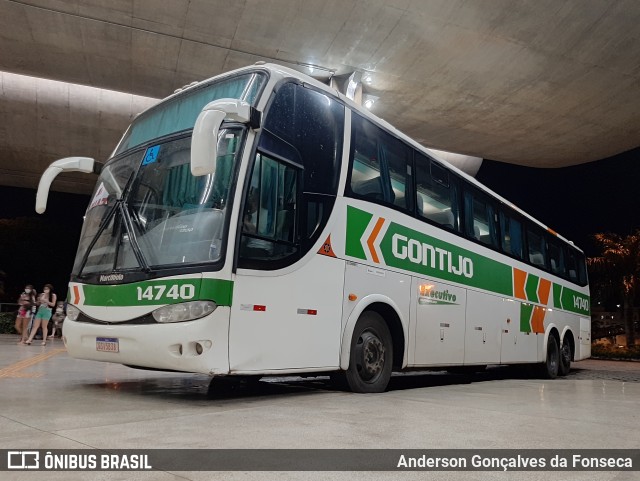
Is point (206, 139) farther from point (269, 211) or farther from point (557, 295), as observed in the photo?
point (557, 295)

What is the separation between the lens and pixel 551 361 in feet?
45.5

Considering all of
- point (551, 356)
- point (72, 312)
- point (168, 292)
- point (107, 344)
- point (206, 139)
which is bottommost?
point (551, 356)

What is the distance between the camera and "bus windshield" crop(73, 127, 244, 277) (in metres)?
5.68

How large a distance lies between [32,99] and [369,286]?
21.6 m

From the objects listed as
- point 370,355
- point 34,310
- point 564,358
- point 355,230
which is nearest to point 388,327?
point 370,355

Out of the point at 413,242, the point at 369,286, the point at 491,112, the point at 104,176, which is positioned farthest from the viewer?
the point at 491,112

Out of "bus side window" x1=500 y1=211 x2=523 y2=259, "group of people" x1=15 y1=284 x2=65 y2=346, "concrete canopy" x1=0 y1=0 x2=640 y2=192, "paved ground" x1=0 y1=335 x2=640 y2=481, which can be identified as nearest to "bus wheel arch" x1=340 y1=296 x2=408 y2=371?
"paved ground" x1=0 y1=335 x2=640 y2=481

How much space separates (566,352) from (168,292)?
12.3m

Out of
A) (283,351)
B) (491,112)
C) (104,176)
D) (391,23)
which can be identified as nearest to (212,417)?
(283,351)

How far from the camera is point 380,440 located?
4270 millimetres

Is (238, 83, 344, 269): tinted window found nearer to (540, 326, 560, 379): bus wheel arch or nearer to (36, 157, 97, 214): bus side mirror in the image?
(36, 157, 97, 214): bus side mirror

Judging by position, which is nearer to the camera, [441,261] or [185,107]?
[185,107]

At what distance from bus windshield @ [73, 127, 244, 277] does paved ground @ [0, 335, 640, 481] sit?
143cm

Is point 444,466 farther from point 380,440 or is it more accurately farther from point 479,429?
point 479,429
